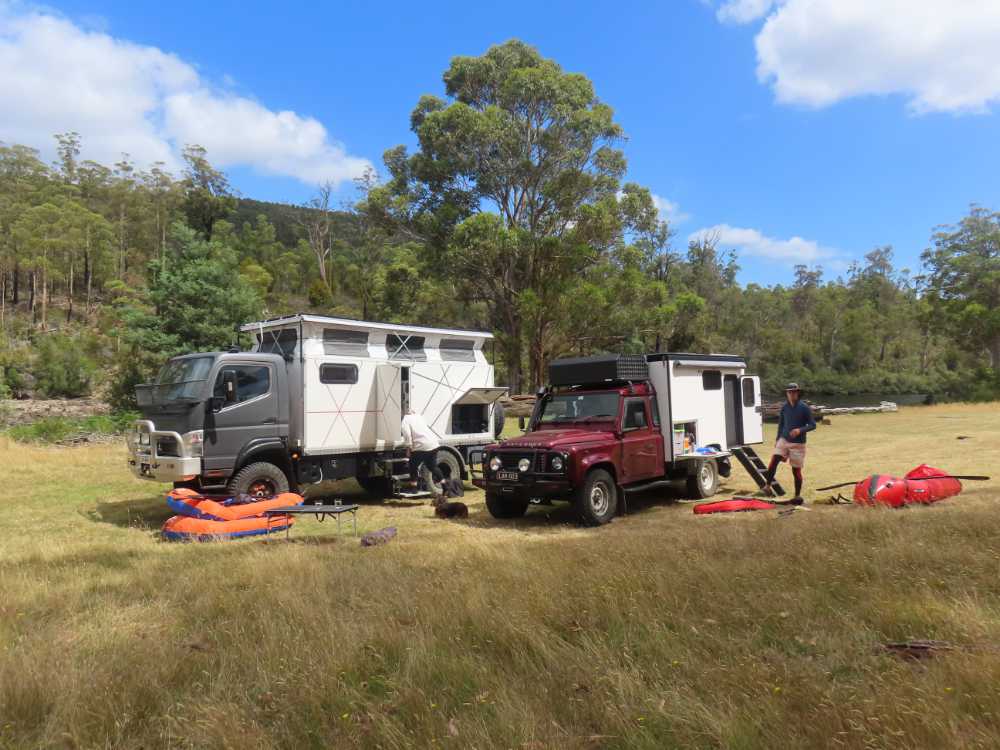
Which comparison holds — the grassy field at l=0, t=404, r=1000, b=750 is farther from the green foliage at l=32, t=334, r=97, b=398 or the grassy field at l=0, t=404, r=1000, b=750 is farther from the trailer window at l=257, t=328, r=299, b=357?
the green foliage at l=32, t=334, r=97, b=398

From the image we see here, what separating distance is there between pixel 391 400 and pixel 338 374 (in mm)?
1181

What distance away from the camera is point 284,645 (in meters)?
4.16

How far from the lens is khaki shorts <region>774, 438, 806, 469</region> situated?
35.5 ft

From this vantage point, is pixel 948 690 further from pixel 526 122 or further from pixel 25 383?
pixel 25 383

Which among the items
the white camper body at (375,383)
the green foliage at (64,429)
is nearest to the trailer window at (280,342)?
the white camper body at (375,383)

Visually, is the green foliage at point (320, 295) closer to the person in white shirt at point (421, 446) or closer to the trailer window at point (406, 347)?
the trailer window at point (406, 347)

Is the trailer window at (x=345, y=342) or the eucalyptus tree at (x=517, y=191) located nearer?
the trailer window at (x=345, y=342)

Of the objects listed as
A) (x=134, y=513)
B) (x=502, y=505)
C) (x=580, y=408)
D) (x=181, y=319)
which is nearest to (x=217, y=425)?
(x=134, y=513)

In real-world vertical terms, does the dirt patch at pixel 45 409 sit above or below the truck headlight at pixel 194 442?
above

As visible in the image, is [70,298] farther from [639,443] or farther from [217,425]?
[639,443]

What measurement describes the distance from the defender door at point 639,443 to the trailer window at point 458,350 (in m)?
4.46

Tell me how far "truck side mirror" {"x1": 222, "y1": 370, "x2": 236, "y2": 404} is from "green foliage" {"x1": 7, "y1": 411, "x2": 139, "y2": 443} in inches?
626

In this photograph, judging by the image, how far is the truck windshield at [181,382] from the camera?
33.5ft

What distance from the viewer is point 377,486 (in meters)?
13.3
